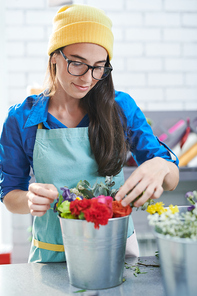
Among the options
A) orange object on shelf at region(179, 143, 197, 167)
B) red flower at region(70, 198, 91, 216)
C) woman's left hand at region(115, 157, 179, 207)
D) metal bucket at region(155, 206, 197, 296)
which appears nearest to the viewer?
metal bucket at region(155, 206, 197, 296)

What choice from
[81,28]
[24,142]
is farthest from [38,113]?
[81,28]

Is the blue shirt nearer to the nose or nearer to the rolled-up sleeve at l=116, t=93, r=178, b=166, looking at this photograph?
the rolled-up sleeve at l=116, t=93, r=178, b=166

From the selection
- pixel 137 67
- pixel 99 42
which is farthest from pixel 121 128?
pixel 137 67

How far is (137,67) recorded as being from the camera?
268cm

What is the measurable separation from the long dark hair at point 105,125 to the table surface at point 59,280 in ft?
1.18

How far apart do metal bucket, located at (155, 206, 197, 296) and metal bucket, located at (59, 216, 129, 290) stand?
5.1 inches

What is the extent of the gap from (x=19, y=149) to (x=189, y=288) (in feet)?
2.70

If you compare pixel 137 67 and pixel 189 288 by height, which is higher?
pixel 137 67

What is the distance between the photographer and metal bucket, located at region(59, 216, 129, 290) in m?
0.83

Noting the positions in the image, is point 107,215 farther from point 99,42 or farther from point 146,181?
point 99,42

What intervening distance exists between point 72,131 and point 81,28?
0.37 m

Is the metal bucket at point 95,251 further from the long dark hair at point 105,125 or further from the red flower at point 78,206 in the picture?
the long dark hair at point 105,125

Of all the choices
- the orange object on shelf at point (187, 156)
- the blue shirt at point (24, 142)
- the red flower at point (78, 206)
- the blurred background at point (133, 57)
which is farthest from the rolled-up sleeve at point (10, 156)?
the orange object on shelf at point (187, 156)

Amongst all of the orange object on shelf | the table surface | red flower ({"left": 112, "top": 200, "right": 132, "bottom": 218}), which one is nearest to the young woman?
the table surface
